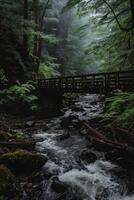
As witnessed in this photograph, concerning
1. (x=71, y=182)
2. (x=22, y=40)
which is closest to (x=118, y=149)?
(x=71, y=182)

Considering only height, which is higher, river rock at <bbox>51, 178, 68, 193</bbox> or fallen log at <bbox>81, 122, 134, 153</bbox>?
fallen log at <bbox>81, 122, 134, 153</bbox>

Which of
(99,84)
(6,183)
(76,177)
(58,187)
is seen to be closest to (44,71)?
(99,84)

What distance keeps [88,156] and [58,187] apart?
2.52m

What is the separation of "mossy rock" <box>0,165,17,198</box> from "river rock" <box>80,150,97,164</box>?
3.11 meters

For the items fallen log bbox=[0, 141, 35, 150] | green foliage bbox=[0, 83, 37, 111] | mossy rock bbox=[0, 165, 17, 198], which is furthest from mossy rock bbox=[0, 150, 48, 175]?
green foliage bbox=[0, 83, 37, 111]

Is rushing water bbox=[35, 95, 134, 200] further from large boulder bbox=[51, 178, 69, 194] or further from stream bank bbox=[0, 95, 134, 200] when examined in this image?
large boulder bbox=[51, 178, 69, 194]

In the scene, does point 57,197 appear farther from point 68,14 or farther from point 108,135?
point 68,14

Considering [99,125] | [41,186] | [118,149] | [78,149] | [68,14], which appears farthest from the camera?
[68,14]

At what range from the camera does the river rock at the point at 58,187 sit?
8.75 meters

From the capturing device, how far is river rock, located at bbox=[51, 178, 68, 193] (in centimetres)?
875

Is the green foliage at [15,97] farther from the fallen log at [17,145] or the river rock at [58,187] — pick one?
the river rock at [58,187]

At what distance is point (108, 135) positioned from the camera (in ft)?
41.2

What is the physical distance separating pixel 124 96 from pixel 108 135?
1843 millimetres

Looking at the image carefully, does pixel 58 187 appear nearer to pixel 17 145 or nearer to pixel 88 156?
pixel 88 156
